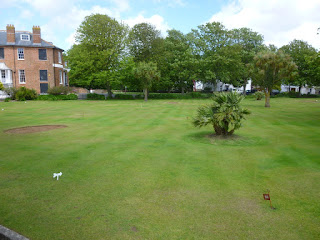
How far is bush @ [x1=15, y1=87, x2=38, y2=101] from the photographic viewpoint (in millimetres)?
43781

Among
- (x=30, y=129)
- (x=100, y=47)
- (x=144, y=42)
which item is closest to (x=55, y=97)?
(x=100, y=47)

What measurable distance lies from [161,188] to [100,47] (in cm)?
4925

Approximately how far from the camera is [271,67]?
3272 centimetres

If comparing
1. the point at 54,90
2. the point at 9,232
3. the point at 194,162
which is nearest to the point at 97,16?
the point at 54,90

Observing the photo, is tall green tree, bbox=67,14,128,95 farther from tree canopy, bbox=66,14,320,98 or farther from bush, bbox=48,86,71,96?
bush, bbox=48,86,71,96

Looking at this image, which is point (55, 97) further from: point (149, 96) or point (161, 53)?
point (161, 53)

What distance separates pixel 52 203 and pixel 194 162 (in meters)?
4.80

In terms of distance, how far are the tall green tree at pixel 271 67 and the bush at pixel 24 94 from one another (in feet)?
124

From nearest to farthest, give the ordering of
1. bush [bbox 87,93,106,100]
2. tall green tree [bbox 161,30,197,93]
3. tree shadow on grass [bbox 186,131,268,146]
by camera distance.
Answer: tree shadow on grass [bbox 186,131,268,146] < bush [bbox 87,93,106,100] < tall green tree [bbox 161,30,197,93]

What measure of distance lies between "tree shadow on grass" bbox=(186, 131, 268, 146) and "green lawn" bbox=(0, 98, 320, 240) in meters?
0.05

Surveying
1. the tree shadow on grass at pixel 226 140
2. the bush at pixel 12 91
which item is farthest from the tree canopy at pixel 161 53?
the tree shadow on grass at pixel 226 140

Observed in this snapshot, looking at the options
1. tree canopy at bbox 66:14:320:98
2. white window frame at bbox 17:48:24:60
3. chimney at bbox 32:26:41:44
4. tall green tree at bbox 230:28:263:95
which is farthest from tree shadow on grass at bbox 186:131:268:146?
tall green tree at bbox 230:28:263:95

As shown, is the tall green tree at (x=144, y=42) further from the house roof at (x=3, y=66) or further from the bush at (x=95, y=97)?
the house roof at (x=3, y=66)

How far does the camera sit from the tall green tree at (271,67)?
105ft
